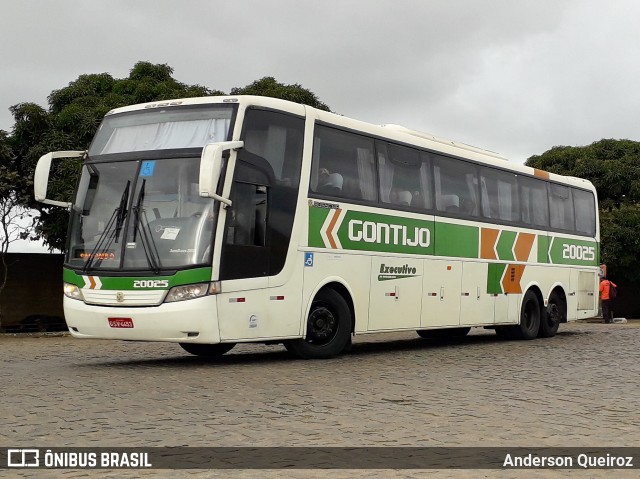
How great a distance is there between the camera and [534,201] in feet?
69.7

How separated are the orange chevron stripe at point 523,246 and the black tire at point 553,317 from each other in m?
1.76

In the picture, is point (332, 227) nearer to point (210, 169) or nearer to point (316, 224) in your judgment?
point (316, 224)

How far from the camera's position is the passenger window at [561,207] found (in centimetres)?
2211

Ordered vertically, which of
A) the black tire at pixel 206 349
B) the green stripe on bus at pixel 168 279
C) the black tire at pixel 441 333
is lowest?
the black tire at pixel 206 349

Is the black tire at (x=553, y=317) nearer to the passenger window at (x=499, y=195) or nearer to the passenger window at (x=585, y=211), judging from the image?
the passenger window at (x=585, y=211)

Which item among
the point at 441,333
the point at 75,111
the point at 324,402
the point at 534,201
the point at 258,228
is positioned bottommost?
the point at 324,402

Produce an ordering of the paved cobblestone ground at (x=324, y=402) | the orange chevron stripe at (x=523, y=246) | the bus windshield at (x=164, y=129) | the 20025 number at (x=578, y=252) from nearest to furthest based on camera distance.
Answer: the paved cobblestone ground at (x=324, y=402) → the bus windshield at (x=164, y=129) → the orange chevron stripe at (x=523, y=246) → the 20025 number at (x=578, y=252)

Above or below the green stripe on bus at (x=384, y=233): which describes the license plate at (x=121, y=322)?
below

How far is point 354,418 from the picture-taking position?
881 centimetres

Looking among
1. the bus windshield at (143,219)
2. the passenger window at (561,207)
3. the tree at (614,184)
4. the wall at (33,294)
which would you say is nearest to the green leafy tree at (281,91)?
the wall at (33,294)

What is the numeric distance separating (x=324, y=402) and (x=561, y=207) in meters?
14.1

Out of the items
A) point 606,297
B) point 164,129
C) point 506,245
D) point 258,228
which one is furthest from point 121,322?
point 606,297

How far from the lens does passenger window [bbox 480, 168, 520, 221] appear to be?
1927cm

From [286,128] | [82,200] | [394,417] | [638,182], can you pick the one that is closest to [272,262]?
[286,128]
